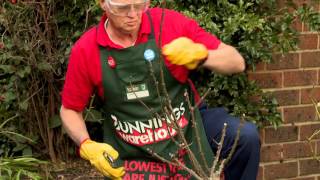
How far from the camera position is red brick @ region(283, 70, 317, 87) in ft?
12.3

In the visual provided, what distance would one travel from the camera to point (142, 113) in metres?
2.84

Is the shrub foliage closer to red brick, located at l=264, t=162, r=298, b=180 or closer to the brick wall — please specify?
the brick wall

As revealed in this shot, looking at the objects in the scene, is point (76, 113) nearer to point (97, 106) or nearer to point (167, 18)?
point (167, 18)

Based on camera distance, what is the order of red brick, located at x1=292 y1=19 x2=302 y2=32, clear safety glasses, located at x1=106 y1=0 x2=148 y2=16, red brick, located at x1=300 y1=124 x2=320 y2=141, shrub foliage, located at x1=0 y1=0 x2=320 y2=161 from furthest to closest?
red brick, located at x1=300 y1=124 x2=320 y2=141 → red brick, located at x1=292 y1=19 x2=302 y2=32 → shrub foliage, located at x1=0 y1=0 x2=320 y2=161 → clear safety glasses, located at x1=106 y1=0 x2=148 y2=16

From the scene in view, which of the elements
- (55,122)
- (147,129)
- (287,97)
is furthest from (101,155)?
(287,97)

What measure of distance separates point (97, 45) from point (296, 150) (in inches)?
64.9

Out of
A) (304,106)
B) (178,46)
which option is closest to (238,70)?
(178,46)

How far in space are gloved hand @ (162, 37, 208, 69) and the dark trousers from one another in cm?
45

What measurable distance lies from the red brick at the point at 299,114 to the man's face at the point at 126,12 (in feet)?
4.69

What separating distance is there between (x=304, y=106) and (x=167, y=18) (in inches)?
54.1

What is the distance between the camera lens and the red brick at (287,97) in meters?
3.73

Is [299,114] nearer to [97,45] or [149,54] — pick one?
[149,54]

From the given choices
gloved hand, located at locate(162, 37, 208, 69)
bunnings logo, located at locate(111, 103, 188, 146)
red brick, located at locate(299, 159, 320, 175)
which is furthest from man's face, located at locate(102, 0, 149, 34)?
red brick, located at locate(299, 159, 320, 175)

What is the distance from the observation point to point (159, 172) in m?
2.91
